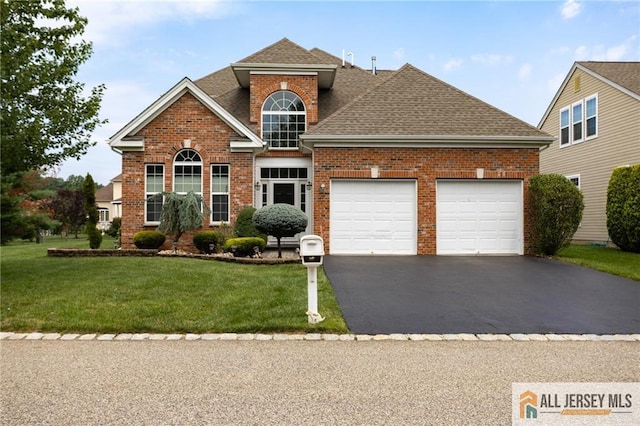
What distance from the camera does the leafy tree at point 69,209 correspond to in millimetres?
30406

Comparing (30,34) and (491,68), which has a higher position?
(491,68)

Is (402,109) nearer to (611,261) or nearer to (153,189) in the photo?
(611,261)

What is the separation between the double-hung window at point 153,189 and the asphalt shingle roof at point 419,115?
568 centimetres

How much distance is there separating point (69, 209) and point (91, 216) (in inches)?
607

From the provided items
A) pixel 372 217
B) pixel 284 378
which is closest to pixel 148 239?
pixel 372 217

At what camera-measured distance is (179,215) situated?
543 inches

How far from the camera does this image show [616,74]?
63.7 ft

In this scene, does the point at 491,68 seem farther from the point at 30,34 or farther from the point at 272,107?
the point at 30,34

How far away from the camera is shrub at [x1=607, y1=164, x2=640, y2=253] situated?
15375 mm

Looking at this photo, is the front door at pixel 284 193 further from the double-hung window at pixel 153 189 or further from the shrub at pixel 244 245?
the double-hung window at pixel 153 189

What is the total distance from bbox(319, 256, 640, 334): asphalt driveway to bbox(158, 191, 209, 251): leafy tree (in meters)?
4.92

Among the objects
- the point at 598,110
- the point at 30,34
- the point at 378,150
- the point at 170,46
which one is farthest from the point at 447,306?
the point at 598,110

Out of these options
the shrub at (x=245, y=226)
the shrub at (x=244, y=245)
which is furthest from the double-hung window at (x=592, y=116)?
the shrub at (x=244, y=245)

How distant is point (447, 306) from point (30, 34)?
395 inches
